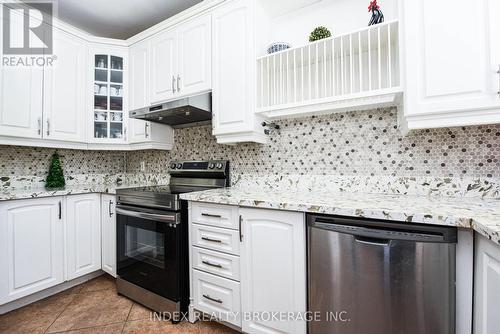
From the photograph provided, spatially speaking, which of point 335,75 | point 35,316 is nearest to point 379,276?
point 335,75

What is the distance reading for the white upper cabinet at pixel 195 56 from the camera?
6.23 feet

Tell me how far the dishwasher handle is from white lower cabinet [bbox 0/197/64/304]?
2157mm

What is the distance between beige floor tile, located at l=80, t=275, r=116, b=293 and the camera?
2.09 m

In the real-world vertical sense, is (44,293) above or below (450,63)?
below

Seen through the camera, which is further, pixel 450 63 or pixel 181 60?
pixel 181 60

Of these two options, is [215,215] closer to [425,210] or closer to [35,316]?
[425,210]

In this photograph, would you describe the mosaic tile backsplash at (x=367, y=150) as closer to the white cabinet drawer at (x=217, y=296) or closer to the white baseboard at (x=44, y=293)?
the white cabinet drawer at (x=217, y=296)

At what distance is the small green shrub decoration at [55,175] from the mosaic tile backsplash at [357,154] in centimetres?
8

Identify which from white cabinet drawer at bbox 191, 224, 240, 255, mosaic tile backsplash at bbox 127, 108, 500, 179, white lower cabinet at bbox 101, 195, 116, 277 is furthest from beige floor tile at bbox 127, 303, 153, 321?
mosaic tile backsplash at bbox 127, 108, 500, 179

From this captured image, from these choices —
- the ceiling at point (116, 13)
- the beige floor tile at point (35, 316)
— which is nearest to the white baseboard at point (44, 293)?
the beige floor tile at point (35, 316)

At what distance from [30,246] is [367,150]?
261cm

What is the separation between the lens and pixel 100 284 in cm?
218

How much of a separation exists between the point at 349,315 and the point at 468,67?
50.4 inches

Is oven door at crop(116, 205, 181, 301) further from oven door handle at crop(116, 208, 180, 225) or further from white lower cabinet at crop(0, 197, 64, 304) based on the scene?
white lower cabinet at crop(0, 197, 64, 304)
